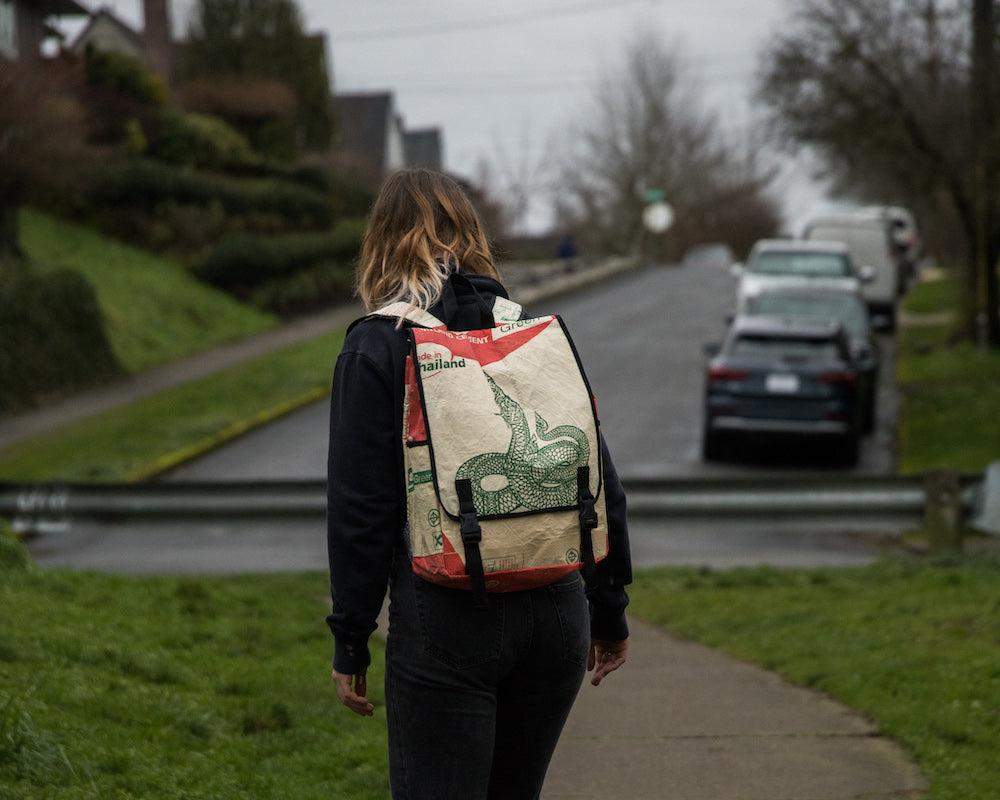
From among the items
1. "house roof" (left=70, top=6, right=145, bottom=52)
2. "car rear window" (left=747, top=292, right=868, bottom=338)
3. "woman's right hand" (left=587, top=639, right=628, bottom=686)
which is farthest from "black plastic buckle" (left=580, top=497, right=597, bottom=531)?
"house roof" (left=70, top=6, right=145, bottom=52)

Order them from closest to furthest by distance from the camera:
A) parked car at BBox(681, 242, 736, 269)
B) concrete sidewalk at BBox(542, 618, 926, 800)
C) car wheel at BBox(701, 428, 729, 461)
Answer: concrete sidewalk at BBox(542, 618, 926, 800) < car wheel at BBox(701, 428, 729, 461) < parked car at BBox(681, 242, 736, 269)

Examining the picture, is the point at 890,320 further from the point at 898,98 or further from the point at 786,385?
the point at 786,385

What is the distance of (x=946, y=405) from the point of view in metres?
18.8

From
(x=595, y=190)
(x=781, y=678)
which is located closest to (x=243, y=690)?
(x=781, y=678)

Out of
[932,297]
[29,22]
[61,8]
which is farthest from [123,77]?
[932,297]

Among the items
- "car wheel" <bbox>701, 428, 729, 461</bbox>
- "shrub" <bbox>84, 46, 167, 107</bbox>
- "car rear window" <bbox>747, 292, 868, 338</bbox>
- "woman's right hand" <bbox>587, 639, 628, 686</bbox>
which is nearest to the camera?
"woman's right hand" <bbox>587, 639, 628, 686</bbox>

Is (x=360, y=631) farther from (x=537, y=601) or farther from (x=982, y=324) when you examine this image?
(x=982, y=324)

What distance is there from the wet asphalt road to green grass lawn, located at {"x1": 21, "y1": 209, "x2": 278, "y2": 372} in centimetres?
539

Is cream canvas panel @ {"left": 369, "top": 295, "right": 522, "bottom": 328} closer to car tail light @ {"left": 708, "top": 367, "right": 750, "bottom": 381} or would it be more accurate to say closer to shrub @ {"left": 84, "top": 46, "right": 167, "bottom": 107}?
car tail light @ {"left": 708, "top": 367, "right": 750, "bottom": 381}

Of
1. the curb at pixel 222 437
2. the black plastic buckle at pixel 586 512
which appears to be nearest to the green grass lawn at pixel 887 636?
the black plastic buckle at pixel 586 512

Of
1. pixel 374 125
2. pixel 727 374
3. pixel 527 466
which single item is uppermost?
pixel 374 125

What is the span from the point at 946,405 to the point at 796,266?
274 inches

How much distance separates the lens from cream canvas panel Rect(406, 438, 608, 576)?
8.98 ft

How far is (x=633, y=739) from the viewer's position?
5.57m
